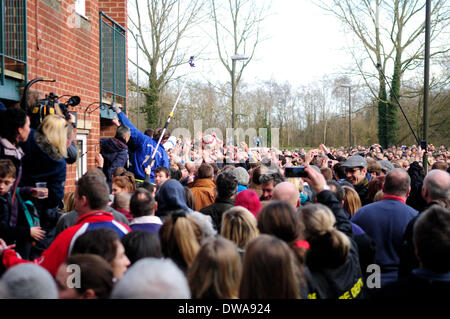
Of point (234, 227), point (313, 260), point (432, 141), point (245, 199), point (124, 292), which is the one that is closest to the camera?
point (124, 292)

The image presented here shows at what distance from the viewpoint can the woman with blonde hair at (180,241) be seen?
3.34m

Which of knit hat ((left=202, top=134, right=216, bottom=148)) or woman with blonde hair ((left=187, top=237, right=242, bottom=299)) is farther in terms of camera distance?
knit hat ((left=202, top=134, right=216, bottom=148))

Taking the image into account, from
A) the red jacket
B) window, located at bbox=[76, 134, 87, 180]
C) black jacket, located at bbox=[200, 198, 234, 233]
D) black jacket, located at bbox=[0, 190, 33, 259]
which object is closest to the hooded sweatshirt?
black jacket, located at bbox=[200, 198, 234, 233]

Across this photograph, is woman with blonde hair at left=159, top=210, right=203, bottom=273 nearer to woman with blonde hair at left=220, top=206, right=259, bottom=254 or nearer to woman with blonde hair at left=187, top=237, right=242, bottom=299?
woman with blonde hair at left=220, top=206, right=259, bottom=254

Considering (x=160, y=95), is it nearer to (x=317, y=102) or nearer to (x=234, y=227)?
(x=234, y=227)

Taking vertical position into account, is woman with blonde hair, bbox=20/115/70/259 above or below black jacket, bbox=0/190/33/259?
above

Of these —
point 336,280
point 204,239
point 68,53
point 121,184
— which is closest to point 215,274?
point 204,239

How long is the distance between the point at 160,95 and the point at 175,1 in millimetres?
5468

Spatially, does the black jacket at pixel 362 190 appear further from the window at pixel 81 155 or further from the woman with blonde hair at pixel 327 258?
the window at pixel 81 155

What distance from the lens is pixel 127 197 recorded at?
504cm

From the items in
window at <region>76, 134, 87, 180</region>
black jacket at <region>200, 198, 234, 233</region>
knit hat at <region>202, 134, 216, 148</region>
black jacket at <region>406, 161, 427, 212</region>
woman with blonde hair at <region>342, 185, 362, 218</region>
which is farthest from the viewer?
knit hat at <region>202, 134, 216, 148</region>

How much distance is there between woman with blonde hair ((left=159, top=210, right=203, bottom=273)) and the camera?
131 inches

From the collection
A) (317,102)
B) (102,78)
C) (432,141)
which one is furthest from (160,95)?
(317,102)

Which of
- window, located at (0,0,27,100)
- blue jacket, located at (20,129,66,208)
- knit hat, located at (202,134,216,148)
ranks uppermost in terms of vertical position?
window, located at (0,0,27,100)
